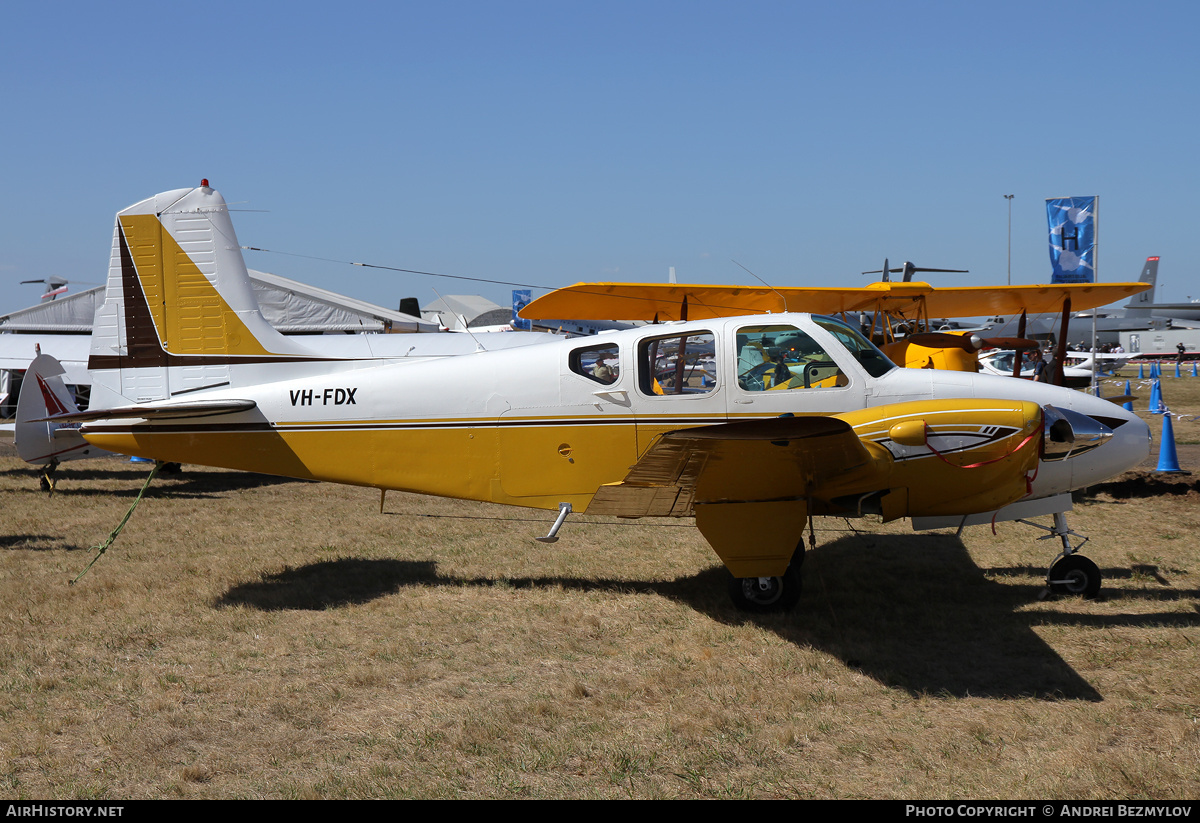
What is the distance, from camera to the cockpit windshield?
6348mm

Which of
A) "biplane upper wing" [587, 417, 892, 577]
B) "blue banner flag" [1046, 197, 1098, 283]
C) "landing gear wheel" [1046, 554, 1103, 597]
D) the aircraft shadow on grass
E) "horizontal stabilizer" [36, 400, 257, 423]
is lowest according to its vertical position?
the aircraft shadow on grass

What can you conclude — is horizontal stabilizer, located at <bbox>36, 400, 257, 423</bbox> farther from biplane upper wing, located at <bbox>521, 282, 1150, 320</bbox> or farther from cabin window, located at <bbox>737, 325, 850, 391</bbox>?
biplane upper wing, located at <bbox>521, 282, 1150, 320</bbox>

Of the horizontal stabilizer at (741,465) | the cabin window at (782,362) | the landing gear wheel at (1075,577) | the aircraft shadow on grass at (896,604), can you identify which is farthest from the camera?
the landing gear wheel at (1075,577)

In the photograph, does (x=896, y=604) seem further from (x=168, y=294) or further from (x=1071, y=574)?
(x=168, y=294)

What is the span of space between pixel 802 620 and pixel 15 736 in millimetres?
5066

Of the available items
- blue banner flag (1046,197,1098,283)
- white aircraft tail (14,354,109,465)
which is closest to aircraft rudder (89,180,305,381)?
white aircraft tail (14,354,109,465)

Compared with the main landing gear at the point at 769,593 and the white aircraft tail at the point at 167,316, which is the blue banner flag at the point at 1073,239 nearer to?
the main landing gear at the point at 769,593

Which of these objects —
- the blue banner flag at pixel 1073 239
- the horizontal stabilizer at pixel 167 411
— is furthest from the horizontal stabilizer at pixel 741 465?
the blue banner flag at pixel 1073 239

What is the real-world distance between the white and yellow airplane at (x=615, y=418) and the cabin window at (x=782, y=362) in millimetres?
11

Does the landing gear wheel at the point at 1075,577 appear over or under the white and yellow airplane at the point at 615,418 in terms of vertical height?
under

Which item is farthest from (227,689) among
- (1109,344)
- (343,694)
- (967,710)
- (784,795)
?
(1109,344)

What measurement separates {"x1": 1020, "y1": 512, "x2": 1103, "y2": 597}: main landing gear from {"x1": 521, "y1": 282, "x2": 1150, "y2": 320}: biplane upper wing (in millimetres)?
6566

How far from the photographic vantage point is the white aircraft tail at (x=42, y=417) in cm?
→ 1252

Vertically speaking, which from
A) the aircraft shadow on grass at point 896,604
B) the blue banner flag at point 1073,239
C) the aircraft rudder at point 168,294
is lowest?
the aircraft shadow on grass at point 896,604
